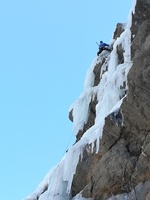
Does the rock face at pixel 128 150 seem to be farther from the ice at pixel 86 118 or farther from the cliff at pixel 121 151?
the ice at pixel 86 118

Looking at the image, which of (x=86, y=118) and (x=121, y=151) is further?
(x=86, y=118)

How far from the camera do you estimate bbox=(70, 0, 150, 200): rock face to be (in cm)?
1011

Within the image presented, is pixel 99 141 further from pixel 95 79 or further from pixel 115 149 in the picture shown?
pixel 95 79

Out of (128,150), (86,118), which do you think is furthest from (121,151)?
(86,118)

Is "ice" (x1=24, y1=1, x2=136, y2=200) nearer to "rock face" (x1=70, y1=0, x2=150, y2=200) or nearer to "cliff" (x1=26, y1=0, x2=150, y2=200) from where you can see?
"cliff" (x1=26, y1=0, x2=150, y2=200)

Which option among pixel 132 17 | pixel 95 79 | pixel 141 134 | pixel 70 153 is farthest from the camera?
pixel 95 79

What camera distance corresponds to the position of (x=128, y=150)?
35.6 feet

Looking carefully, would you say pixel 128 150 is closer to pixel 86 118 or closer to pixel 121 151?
pixel 121 151

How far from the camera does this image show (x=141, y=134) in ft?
35.0

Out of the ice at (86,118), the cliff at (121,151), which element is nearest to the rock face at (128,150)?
the cliff at (121,151)

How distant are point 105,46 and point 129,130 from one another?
9679 mm

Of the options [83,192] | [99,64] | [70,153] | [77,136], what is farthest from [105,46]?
[83,192]

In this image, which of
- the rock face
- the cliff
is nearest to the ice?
the cliff

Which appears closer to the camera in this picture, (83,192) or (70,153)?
(83,192)
